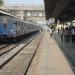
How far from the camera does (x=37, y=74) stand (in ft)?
47.1

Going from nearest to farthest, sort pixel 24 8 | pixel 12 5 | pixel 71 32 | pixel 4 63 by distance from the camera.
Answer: pixel 4 63 → pixel 71 32 → pixel 12 5 → pixel 24 8

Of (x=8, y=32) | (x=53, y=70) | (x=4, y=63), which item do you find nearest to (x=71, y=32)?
(x=8, y=32)

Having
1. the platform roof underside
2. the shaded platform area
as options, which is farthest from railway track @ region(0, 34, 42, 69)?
the platform roof underside

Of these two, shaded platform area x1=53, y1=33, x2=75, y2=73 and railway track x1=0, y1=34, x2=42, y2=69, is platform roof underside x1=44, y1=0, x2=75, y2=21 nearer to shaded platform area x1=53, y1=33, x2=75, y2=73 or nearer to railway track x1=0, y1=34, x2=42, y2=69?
shaded platform area x1=53, y1=33, x2=75, y2=73

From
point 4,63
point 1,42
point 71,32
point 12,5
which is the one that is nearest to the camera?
point 4,63

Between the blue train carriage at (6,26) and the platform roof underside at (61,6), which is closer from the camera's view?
the platform roof underside at (61,6)

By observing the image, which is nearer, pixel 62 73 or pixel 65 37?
pixel 62 73

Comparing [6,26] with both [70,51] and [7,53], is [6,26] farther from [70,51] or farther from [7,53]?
[70,51]

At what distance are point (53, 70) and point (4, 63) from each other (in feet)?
13.9

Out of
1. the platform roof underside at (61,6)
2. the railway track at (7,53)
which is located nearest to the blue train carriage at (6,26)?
the railway track at (7,53)

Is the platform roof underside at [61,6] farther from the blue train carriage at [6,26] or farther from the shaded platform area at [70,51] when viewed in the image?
the blue train carriage at [6,26]

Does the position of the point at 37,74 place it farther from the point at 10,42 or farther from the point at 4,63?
the point at 10,42

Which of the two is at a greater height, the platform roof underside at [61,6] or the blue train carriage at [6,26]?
the platform roof underside at [61,6]

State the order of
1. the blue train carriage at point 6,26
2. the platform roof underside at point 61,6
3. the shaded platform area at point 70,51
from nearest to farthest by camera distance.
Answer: the shaded platform area at point 70,51, the platform roof underside at point 61,6, the blue train carriage at point 6,26
